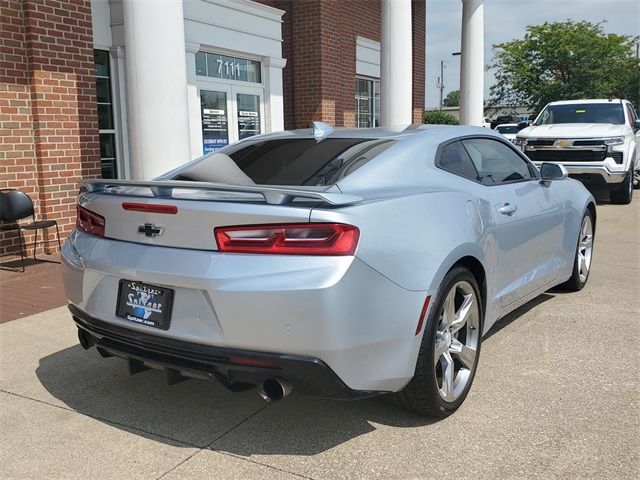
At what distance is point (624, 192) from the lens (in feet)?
41.0

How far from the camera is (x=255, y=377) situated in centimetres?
276

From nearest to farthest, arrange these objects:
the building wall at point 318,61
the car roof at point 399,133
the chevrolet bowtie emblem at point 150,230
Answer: the chevrolet bowtie emblem at point 150,230
the car roof at point 399,133
the building wall at point 318,61

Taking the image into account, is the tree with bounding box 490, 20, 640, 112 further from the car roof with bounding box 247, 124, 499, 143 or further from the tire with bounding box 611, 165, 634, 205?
the car roof with bounding box 247, 124, 499, 143

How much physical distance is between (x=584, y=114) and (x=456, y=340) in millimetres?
11402

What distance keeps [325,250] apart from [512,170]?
2408mm

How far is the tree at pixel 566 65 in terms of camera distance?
3631cm

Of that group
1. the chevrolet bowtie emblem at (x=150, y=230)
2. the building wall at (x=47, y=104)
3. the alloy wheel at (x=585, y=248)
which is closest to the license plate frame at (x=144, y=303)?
the chevrolet bowtie emblem at (x=150, y=230)

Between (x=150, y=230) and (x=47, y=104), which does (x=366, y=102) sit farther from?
(x=150, y=230)

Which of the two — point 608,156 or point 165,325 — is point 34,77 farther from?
point 608,156

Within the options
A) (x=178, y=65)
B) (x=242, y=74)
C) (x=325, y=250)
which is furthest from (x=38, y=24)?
(x=325, y=250)

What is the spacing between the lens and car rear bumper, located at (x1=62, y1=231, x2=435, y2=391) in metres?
2.66

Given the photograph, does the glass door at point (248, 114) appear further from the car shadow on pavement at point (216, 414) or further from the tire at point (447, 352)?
the tire at point (447, 352)

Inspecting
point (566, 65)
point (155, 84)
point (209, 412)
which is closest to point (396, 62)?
point (155, 84)

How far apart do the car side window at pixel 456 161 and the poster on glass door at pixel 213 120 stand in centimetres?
703
